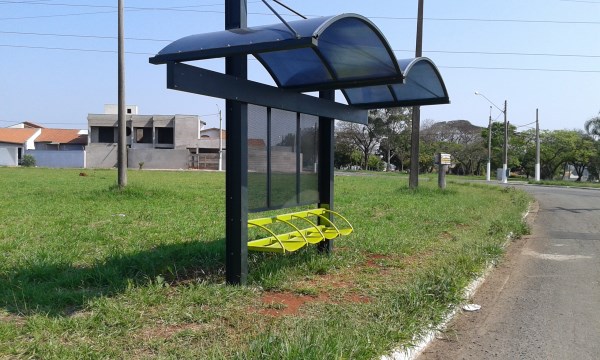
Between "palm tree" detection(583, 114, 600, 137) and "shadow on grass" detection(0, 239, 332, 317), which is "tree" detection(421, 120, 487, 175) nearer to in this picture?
"palm tree" detection(583, 114, 600, 137)

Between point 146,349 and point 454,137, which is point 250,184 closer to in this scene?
point 146,349

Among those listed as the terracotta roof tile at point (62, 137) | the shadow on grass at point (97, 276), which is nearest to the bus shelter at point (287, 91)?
the shadow on grass at point (97, 276)

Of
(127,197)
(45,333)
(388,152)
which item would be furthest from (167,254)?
(388,152)

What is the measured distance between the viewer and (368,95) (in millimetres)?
9164

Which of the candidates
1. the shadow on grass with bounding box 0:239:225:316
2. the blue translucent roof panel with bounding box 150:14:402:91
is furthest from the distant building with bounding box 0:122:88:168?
the blue translucent roof panel with bounding box 150:14:402:91

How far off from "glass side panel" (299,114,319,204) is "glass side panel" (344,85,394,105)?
932 millimetres

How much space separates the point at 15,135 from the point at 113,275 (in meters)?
74.1

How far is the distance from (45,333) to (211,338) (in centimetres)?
132

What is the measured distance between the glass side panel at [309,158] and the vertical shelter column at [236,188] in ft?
6.29

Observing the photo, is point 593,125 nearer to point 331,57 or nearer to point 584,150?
point 584,150

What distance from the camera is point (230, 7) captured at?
21.0 ft

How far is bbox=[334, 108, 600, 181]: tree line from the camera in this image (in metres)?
63.0

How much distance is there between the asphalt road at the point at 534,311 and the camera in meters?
4.96

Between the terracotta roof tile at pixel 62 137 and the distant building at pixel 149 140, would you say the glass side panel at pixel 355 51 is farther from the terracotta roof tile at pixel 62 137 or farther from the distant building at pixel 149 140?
the terracotta roof tile at pixel 62 137
